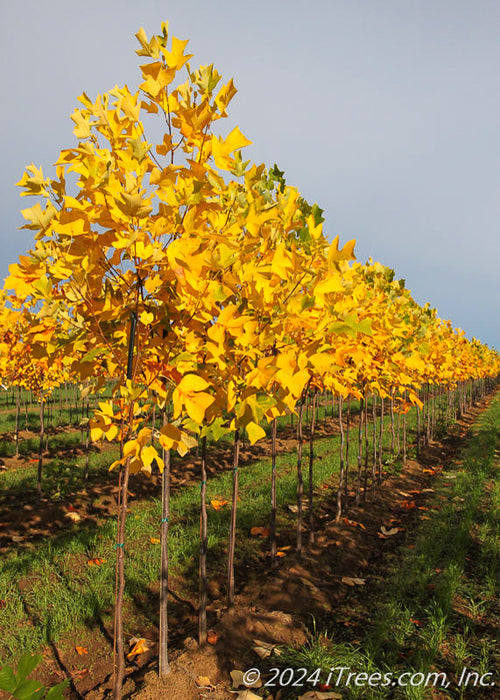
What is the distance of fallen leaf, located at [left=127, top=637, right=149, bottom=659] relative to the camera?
3424mm

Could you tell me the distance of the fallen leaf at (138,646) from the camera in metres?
3.42

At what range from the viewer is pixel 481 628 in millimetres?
3453

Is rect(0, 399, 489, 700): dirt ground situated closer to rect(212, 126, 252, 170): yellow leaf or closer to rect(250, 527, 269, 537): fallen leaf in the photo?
rect(250, 527, 269, 537): fallen leaf

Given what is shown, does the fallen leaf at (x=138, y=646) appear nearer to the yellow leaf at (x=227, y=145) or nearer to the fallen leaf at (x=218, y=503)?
the fallen leaf at (x=218, y=503)

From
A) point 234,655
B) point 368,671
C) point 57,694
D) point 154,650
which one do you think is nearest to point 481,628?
point 368,671

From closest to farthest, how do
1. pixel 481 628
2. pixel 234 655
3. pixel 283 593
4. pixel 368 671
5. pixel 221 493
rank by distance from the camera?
1. pixel 368 671
2. pixel 234 655
3. pixel 481 628
4. pixel 283 593
5. pixel 221 493

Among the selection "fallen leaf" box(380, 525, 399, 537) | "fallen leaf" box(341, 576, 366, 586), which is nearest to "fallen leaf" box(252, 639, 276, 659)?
"fallen leaf" box(341, 576, 366, 586)

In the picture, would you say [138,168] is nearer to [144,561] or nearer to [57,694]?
[57,694]

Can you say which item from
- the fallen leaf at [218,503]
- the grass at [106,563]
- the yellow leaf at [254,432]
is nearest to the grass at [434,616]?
the grass at [106,563]

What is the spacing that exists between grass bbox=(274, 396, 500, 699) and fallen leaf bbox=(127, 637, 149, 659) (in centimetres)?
122

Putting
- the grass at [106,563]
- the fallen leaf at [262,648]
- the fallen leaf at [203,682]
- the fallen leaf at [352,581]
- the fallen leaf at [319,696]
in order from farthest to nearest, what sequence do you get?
the fallen leaf at [352,581] < the grass at [106,563] < the fallen leaf at [262,648] < the fallen leaf at [203,682] < the fallen leaf at [319,696]

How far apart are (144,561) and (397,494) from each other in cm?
530

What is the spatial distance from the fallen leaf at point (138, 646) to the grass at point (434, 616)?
122cm

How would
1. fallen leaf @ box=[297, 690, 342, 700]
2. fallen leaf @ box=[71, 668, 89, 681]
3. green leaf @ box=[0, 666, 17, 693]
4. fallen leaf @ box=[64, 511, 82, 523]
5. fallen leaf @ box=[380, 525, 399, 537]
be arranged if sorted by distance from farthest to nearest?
fallen leaf @ box=[64, 511, 82, 523] < fallen leaf @ box=[380, 525, 399, 537] < fallen leaf @ box=[71, 668, 89, 681] < fallen leaf @ box=[297, 690, 342, 700] < green leaf @ box=[0, 666, 17, 693]
